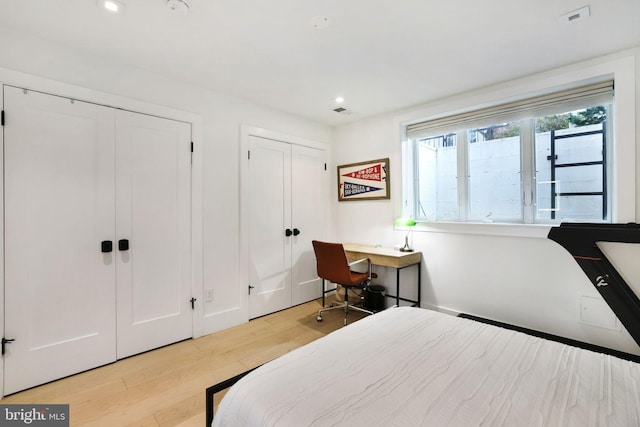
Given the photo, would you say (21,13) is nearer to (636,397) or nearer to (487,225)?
(636,397)

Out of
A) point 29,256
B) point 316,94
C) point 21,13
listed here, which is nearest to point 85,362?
point 29,256

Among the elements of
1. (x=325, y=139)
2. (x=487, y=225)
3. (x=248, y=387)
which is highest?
(x=325, y=139)

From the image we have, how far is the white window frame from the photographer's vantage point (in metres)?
2.17

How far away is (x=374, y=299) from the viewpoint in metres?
3.50

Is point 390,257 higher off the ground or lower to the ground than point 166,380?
higher

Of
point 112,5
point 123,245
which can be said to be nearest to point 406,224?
point 123,245

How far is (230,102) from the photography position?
10.1ft

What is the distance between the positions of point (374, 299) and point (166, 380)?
2252mm

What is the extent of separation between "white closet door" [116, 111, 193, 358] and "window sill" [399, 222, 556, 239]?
2.53m

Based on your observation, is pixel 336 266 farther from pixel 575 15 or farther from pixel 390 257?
pixel 575 15

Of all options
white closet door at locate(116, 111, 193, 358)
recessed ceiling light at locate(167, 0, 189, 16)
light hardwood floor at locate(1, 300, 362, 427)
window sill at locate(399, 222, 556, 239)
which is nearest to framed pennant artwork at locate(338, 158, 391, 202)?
window sill at locate(399, 222, 556, 239)

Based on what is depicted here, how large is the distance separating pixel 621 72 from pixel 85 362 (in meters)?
4.62

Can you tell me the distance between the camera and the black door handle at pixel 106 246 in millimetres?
2291

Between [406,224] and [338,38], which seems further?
[406,224]
